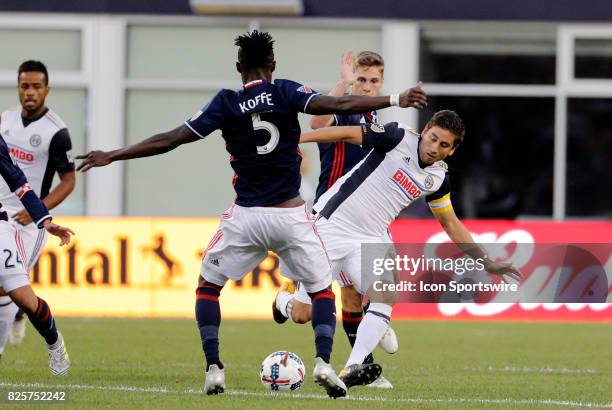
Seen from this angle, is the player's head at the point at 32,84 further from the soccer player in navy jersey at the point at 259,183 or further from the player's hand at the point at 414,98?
the player's hand at the point at 414,98

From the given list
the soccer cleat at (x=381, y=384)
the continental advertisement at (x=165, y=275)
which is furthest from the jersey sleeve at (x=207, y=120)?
the continental advertisement at (x=165, y=275)

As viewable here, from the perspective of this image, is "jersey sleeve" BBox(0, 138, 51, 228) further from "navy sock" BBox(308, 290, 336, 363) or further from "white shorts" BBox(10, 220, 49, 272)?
"navy sock" BBox(308, 290, 336, 363)

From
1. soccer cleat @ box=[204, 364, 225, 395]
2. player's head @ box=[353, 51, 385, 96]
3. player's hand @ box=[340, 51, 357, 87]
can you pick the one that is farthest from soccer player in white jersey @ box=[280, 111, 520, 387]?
soccer cleat @ box=[204, 364, 225, 395]

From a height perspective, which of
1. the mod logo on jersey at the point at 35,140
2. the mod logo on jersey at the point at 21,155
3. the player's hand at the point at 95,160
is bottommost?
the player's hand at the point at 95,160

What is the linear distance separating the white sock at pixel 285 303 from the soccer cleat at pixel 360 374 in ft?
4.57

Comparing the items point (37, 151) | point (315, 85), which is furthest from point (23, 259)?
point (315, 85)

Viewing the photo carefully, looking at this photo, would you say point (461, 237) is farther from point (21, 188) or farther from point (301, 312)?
point (21, 188)

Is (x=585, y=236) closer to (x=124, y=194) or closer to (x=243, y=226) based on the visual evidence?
(x=124, y=194)

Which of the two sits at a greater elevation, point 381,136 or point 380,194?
point 381,136

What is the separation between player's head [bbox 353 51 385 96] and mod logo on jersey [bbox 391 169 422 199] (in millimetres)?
921

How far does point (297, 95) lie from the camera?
27.7 ft

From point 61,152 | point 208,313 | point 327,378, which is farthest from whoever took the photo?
point 61,152

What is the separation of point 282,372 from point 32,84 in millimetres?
3359

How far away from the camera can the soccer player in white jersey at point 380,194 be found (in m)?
9.18
